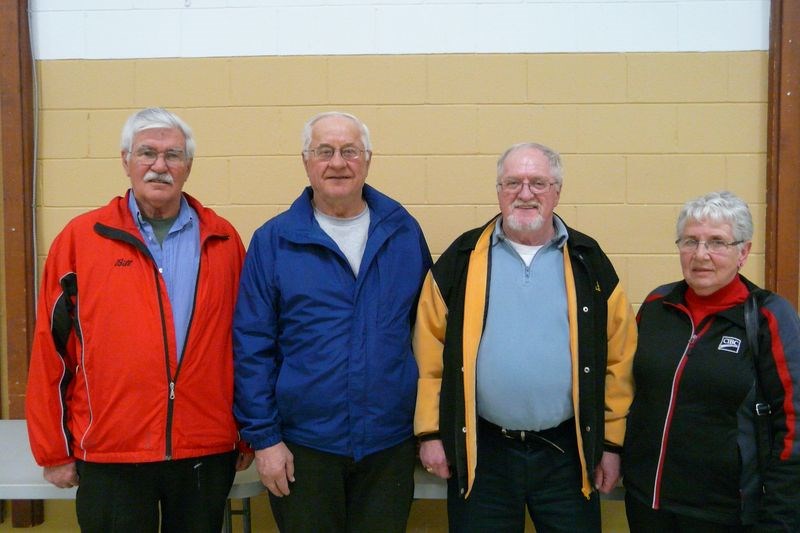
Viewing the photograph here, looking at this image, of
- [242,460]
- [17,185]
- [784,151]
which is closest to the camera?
[242,460]

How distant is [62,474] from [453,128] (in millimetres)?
1826

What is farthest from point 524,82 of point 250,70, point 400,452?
point 400,452

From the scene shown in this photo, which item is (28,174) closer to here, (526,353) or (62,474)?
(62,474)

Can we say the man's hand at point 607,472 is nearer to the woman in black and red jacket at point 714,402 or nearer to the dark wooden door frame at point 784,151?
the woman in black and red jacket at point 714,402

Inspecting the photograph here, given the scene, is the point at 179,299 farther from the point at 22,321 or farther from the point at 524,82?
the point at 524,82

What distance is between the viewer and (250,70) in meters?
2.65

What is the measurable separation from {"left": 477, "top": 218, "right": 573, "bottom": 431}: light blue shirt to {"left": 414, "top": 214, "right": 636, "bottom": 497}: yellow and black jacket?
0.03 meters

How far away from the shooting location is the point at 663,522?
1776mm

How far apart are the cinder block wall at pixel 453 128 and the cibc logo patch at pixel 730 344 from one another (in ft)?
3.25

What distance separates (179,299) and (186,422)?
343mm

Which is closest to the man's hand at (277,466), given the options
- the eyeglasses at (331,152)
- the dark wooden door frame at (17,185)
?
the eyeglasses at (331,152)

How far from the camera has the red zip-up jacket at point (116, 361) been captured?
1.76 m

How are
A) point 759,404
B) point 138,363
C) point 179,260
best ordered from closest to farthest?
point 759,404 < point 138,363 < point 179,260

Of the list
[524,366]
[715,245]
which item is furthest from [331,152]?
[715,245]
